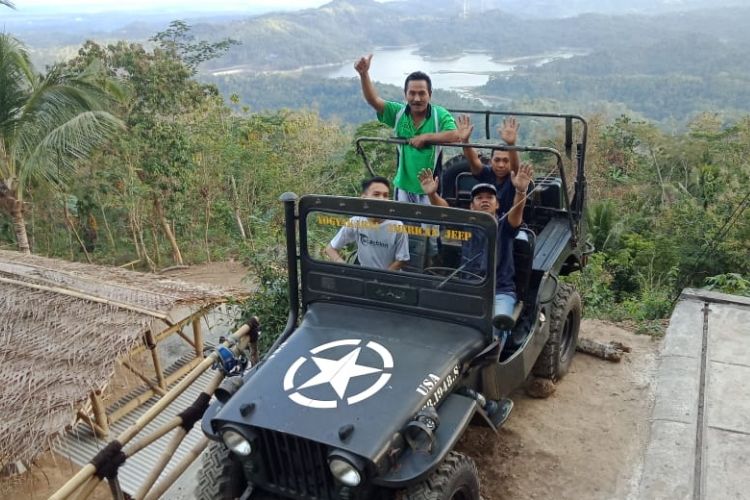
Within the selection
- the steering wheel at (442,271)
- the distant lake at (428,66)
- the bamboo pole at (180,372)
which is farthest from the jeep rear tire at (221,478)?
the distant lake at (428,66)

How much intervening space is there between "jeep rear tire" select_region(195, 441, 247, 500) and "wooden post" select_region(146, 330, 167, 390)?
4.51 metres

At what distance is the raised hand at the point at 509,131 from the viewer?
15.5ft

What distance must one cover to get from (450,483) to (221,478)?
1146 mm

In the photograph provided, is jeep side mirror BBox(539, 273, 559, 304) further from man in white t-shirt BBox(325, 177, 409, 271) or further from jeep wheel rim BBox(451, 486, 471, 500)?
jeep wheel rim BBox(451, 486, 471, 500)

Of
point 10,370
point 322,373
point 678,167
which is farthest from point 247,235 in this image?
point 322,373

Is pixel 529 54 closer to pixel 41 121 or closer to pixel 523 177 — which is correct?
pixel 41 121

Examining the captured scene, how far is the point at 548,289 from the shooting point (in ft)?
16.1

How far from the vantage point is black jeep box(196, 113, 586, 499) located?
3168 mm

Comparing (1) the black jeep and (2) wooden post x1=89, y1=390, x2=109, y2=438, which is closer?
(1) the black jeep

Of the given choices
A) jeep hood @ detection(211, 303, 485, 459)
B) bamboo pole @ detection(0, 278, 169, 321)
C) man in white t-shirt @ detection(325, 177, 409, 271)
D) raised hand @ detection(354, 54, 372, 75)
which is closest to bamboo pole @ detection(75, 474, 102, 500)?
jeep hood @ detection(211, 303, 485, 459)

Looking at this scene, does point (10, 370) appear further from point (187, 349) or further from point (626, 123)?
point (626, 123)

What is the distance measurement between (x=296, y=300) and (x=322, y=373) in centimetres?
86

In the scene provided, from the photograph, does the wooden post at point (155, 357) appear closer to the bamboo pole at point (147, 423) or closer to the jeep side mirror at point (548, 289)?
the bamboo pole at point (147, 423)

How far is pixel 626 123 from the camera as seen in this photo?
69.2 feet
